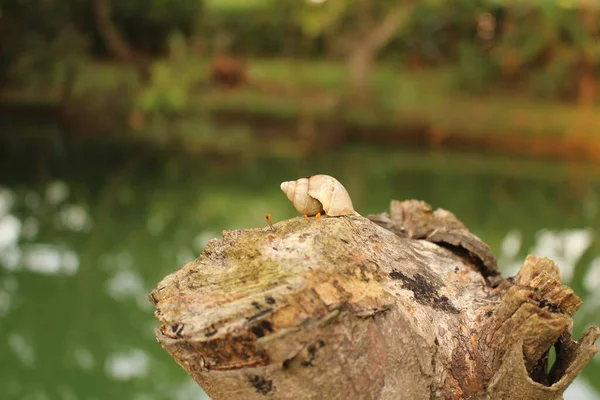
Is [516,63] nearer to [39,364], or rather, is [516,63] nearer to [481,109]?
[481,109]

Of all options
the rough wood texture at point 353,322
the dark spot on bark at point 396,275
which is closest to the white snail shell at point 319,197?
the rough wood texture at point 353,322

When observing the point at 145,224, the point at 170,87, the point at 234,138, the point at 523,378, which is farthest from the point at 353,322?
the point at 170,87

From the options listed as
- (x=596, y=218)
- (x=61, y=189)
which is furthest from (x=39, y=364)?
(x=596, y=218)

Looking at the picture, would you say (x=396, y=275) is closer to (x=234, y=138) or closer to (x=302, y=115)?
(x=234, y=138)

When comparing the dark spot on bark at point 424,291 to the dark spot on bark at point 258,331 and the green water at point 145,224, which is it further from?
the green water at point 145,224

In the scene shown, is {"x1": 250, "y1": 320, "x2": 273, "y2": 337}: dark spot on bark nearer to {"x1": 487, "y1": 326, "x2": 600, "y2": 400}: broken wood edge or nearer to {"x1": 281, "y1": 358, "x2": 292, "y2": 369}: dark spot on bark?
{"x1": 281, "y1": 358, "x2": 292, "y2": 369}: dark spot on bark

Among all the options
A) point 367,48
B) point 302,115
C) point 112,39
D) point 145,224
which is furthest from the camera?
point 112,39

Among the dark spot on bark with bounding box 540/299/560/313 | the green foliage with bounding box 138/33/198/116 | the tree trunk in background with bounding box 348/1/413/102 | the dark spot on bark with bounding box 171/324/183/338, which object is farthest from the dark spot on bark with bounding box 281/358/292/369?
the tree trunk in background with bounding box 348/1/413/102
